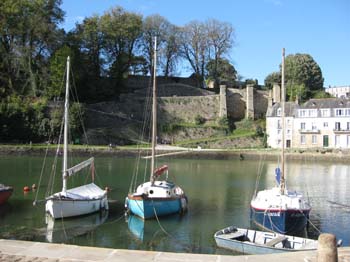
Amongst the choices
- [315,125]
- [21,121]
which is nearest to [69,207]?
[21,121]

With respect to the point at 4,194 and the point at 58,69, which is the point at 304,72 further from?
the point at 4,194

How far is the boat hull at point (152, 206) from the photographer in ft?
68.0

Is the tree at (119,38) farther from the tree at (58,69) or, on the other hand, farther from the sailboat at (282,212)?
the sailboat at (282,212)

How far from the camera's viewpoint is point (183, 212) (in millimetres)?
22469

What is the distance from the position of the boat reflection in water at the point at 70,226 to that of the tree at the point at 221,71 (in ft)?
190

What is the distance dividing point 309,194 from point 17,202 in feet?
60.4

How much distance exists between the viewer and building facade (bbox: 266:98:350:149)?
60231 millimetres

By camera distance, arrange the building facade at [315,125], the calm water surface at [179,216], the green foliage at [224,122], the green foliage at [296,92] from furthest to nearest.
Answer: the green foliage at [296,92], the green foliage at [224,122], the building facade at [315,125], the calm water surface at [179,216]

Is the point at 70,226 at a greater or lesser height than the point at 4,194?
lesser

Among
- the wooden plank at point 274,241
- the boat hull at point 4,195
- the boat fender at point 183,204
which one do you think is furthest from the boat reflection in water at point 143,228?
the boat hull at point 4,195

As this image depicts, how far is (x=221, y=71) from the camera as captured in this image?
76938 mm

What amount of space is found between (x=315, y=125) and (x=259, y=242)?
48.3m

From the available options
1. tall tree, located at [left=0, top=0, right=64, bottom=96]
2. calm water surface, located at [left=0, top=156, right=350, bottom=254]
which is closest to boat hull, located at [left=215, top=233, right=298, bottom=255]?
calm water surface, located at [left=0, top=156, right=350, bottom=254]

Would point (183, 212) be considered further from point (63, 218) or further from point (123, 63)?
point (123, 63)
